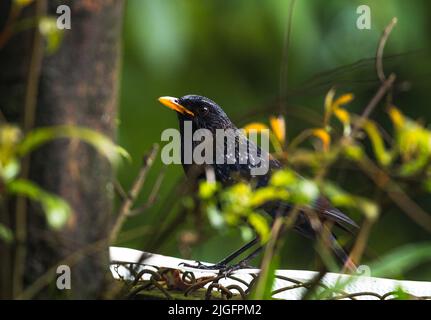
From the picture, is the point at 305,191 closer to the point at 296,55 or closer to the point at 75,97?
the point at 75,97

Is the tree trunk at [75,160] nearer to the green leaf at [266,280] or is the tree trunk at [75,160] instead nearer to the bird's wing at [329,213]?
the green leaf at [266,280]

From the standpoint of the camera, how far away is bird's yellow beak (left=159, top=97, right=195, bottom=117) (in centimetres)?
343

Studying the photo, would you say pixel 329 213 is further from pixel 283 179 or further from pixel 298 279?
pixel 283 179

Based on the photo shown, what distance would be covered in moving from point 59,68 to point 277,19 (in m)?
4.03

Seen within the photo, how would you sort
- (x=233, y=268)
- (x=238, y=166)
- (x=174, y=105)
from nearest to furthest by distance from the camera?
(x=233, y=268), (x=238, y=166), (x=174, y=105)

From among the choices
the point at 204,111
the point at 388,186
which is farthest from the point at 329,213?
the point at 388,186

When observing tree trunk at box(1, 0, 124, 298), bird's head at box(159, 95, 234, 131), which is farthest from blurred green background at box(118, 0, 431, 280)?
tree trunk at box(1, 0, 124, 298)

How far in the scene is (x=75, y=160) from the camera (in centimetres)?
219

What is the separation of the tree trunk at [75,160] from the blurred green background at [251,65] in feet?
12.0

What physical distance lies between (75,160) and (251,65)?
4.81 metres

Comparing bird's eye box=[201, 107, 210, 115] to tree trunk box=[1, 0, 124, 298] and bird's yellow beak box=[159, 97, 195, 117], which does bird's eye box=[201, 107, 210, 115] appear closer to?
bird's yellow beak box=[159, 97, 195, 117]

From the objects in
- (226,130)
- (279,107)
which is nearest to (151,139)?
(226,130)

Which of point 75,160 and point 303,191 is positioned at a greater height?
point 75,160

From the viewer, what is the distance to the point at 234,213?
1.77m
